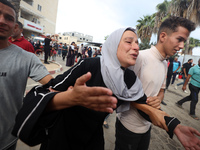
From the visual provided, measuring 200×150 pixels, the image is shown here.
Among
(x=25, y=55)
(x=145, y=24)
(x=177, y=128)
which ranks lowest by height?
(x=177, y=128)

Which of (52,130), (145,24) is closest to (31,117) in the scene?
(52,130)

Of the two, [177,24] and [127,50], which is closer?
[127,50]

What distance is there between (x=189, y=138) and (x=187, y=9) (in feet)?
57.1

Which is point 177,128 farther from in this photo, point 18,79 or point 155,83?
point 18,79

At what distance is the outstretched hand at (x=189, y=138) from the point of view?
2.64 feet

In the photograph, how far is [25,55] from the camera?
1152 millimetres

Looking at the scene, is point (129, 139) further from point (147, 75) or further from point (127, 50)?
point (127, 50)

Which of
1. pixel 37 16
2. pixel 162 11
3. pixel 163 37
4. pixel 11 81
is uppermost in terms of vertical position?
pixel 162 11

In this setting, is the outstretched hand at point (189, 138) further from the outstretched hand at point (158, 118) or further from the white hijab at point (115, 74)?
the white hijab at point (115, 74)

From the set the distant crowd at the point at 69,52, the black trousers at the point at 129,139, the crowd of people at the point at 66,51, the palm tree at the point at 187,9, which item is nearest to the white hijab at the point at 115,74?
the black trousers at the point at 129,139

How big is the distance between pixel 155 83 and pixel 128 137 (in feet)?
2.42

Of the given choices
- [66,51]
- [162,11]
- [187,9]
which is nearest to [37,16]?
[66,51]

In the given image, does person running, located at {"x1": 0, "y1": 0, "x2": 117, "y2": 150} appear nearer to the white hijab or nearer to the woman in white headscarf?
the woman in white headscarf

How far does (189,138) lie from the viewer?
84cm
